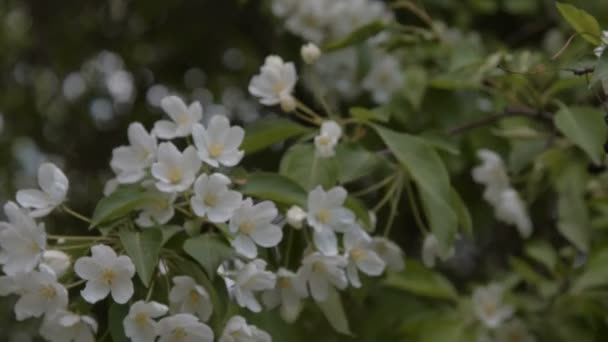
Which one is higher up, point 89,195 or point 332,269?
point 332,269

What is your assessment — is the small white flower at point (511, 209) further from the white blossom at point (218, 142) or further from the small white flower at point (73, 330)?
the small white flower at point (73, 330)

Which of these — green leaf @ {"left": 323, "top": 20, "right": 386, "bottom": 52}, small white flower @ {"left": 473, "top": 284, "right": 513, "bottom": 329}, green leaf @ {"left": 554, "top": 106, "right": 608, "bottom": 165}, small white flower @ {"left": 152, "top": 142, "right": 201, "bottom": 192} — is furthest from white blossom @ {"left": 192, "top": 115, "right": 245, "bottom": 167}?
small white flower @ {"left": 473, "top": 284, "right": 513, "bottom": 329}

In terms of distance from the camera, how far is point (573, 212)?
2.26 metres

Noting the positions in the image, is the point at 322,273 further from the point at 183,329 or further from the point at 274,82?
the point at 274,82

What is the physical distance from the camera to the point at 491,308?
2.35 metres

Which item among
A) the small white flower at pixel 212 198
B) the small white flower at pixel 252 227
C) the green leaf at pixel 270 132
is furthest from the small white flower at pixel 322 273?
the green leaf at pixel 270 132

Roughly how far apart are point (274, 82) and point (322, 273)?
1.41ft

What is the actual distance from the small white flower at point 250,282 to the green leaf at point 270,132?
0.40m

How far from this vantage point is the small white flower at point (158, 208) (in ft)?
5.03

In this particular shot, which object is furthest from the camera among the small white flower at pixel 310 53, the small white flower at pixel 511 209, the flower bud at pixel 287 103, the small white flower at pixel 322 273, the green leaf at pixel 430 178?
Answer: the small white flower at pixel 511 209

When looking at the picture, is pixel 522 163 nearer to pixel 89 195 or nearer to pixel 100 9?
pixel 89 195

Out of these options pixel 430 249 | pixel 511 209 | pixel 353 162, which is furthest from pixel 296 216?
pixel 511 209

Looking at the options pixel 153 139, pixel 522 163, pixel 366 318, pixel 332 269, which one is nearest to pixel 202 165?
pixel 153 139

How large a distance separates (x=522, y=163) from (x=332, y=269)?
0.79m
